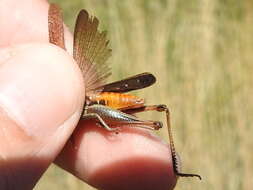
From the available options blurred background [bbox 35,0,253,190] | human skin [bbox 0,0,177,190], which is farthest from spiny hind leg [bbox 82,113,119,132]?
blurred background [bbox 35,0,253,190]

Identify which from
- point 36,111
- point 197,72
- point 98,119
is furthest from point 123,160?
point 197,72

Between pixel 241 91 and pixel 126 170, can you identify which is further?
pixel 241 91

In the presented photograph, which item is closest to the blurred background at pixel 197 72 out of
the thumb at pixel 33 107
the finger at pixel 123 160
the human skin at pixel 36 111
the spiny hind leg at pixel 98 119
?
the finger at pixel 123 160

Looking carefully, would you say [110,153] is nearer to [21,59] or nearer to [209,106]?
[21,59]

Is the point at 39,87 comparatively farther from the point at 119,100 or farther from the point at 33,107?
the point at 119,100

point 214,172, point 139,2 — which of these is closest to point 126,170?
point 214,172

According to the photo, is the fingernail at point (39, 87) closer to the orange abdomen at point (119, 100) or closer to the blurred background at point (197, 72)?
the orange abdomen at point (119, 100)

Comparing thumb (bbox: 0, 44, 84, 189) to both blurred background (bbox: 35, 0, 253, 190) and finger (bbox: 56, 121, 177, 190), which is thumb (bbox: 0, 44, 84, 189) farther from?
blurred background (bbox: 35, 0, 253, 190)
